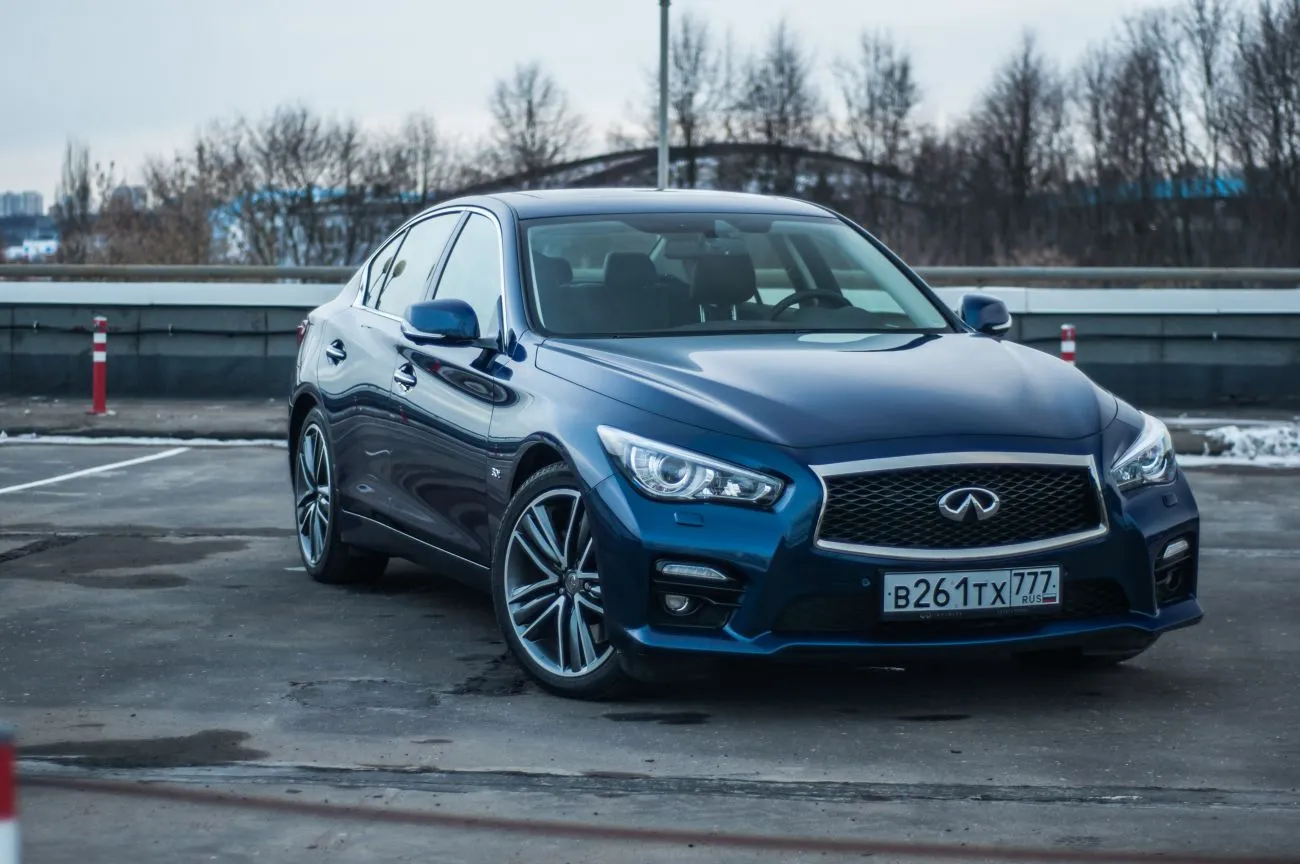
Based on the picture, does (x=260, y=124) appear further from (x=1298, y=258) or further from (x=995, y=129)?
(x=1298, y=258)

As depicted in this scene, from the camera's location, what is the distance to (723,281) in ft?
22.8

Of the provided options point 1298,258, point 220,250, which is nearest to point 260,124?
point 220,250

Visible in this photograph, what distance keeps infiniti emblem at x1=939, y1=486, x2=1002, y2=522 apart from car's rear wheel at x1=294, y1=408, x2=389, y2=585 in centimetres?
335

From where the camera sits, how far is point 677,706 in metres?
5.87

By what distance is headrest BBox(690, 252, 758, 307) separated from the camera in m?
6.87

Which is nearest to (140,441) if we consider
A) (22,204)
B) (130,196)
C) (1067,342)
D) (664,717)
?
(1067,342)

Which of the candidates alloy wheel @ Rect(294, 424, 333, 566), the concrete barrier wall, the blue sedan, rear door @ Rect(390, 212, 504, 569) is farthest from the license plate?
the concrete barrier wall

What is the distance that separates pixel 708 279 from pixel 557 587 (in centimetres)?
142

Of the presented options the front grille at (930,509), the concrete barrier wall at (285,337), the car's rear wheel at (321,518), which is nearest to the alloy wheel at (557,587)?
the front grille at (930,509)

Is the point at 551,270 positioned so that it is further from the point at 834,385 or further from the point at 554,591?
the point at 834,385

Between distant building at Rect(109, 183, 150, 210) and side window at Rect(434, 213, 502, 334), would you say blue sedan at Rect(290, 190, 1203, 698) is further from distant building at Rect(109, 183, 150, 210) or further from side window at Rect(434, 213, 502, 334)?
distant building at Rect(109, 183, 150, 210)

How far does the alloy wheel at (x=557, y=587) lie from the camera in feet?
19.2

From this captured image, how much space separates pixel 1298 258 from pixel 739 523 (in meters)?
66.3

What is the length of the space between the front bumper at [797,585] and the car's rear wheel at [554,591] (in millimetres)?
182
